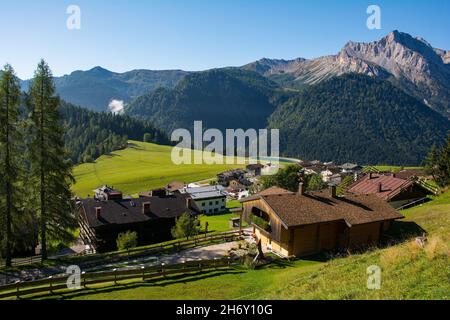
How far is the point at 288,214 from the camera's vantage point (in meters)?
33.7

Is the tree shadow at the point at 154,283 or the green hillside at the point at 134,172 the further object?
the green hillside at the point at 134,172

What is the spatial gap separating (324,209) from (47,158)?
2613cm

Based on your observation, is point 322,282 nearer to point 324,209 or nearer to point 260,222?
point 324,209

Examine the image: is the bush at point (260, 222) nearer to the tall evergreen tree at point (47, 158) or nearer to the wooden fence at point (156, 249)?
the wooden fence at point (156, 249)

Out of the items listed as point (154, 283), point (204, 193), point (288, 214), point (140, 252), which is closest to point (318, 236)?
point (288, 214)

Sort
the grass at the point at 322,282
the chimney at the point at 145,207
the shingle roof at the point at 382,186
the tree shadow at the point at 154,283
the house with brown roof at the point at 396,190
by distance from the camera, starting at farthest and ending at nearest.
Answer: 1. the chimney at the point at 145,207
2. the shingle roof at the point at 382,186
3. the house with brown roof at the point at 396,190
4. the tree shadow at the point at 154,283
5. the grass at the point at 322,282

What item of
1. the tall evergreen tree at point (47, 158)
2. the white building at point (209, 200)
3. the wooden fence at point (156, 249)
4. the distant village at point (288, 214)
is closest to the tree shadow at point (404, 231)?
the distant village at point (288, 214)

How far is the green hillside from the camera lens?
423 feet

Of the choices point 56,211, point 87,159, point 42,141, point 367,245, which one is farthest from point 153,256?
point 87,159

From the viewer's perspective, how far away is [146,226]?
56.1 meters

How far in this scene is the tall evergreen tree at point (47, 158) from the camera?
110 feet

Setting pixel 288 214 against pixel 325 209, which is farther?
pixel 325 209

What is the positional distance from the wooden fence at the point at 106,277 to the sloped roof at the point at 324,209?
726 centimetres

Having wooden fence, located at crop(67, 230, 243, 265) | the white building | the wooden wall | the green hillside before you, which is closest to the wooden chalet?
wooden fence, located at crop(67, 230, 243, 265)
